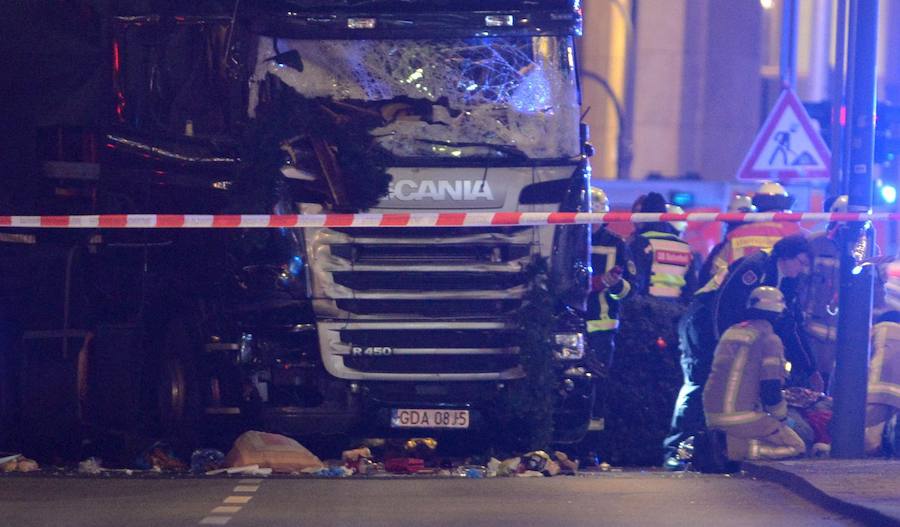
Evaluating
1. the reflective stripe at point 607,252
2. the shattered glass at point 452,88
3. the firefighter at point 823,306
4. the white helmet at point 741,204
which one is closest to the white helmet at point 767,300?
the firefighter at point 823,306

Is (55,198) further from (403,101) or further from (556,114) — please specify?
(556,114)

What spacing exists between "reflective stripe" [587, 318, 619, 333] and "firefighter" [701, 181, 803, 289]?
4.65 feet

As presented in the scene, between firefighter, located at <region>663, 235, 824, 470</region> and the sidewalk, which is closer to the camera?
the sidewalk

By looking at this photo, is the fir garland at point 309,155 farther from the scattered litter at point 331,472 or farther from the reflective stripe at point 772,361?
the reflective stripe at point 772,361

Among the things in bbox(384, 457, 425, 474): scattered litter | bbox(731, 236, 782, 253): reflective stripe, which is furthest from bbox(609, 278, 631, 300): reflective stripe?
bbox(384, 457, 425, 474): scattered litter

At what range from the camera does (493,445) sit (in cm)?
1011

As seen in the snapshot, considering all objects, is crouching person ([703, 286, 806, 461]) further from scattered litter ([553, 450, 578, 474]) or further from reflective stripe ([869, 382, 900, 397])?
scattered litter ([553, 450, 578, 474])

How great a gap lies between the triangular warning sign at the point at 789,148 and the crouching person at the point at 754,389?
171 inches

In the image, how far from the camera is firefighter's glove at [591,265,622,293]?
1139 centimetres

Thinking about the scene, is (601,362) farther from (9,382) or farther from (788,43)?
(788,43)

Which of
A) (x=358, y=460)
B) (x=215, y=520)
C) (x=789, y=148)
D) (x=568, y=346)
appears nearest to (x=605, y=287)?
(x=568, y=346)

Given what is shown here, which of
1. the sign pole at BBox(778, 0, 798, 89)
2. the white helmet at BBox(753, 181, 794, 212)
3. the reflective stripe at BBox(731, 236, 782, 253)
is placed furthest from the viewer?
the sign pole at BBox(778, 0, 798, 89)

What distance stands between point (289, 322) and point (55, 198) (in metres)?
2.07

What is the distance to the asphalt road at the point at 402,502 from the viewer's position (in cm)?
775
